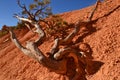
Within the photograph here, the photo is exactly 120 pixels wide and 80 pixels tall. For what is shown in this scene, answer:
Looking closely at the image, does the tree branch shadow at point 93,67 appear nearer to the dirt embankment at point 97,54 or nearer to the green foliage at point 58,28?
the dirt embankment at point 97,54

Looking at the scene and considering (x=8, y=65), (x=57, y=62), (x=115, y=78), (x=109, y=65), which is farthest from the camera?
(x=8, y=65)

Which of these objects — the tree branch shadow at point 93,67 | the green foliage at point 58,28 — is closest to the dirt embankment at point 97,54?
the tree branch shadow at point 93,67

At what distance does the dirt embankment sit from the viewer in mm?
9065

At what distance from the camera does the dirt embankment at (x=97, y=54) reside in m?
9.06

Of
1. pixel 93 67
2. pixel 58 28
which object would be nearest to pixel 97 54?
pixel 93 67

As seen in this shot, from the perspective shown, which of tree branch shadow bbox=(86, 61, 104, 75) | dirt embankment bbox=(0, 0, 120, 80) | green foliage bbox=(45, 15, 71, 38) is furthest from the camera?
green foliage bbox=(45, 15, 71, 38)

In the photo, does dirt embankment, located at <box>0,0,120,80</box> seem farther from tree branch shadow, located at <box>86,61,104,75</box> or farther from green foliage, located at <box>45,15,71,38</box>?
green foliage, located at <box>45,15,71,38</box>

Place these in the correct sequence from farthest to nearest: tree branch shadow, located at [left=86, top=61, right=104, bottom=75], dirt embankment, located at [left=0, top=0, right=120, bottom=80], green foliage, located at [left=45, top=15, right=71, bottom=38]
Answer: green foliage, located at [left=45, top=15, right=71, bottom=38] < tree branch shadow, located at [left=86, top=61, right=104, bottom=75] < dirt embankment, located at [left=0, top=0, right=120, bottom=80]

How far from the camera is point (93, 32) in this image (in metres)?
12.0

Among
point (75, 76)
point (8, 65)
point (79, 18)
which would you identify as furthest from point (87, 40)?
point (8, 65)

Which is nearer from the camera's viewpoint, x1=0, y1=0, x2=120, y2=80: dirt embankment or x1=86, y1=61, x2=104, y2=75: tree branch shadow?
x1=0, y1=0, x2=120, y2=80: dirt embankment

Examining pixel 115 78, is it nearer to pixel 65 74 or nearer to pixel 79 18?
pixel 65 74

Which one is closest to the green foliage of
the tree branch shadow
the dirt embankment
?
the dirt embankment

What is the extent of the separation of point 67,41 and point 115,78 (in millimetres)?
3879
